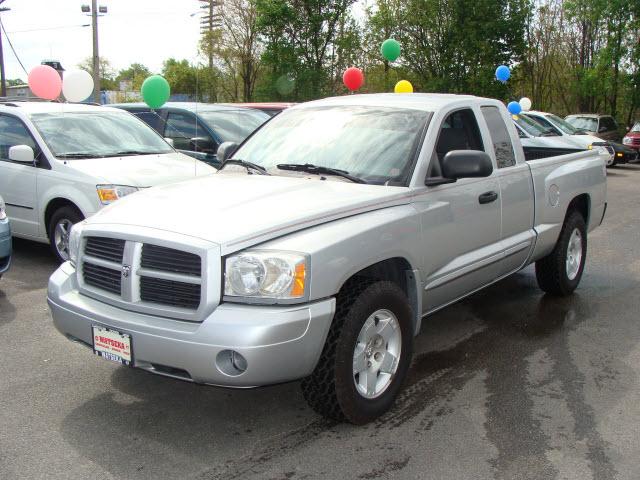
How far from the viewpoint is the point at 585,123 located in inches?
919

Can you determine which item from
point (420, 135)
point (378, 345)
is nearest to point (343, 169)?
point (420, 135)

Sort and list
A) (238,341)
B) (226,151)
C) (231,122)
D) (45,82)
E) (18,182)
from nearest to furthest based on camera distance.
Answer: (238,341) → (226,151) → (18,182) → (45,82) → (231,122)

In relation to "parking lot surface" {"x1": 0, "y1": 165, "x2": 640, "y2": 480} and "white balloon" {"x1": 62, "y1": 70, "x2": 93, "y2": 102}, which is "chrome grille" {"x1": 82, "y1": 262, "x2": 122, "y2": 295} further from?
"white balloon" {"x1": 62, "y1": 70, "x2": 93, "y2": 102}

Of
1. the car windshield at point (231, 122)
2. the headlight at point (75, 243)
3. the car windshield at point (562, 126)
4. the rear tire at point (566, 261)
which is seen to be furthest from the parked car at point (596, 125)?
the headlight at point (75, 243)

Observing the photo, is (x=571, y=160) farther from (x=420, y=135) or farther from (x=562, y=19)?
(x=562, y=19)

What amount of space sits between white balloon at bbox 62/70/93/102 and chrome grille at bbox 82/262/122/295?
6728 mm

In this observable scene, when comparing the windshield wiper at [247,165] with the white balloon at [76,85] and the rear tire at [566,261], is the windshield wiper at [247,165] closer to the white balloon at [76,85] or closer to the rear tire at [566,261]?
the rear tire at [566,261]

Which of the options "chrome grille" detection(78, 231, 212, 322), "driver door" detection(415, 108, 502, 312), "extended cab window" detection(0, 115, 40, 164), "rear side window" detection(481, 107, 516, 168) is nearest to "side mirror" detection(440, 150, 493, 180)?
"driver door" detection(415, 108, 502, 312)

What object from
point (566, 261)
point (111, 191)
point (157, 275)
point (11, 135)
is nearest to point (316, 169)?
point (157, 275)

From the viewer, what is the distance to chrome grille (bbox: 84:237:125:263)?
11.7 ft

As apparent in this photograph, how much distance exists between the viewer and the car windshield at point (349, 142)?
4.30m

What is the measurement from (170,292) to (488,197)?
246 centimetres

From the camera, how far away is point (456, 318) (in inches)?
226

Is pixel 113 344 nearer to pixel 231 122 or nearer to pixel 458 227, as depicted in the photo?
A: pixel 458 227
